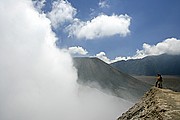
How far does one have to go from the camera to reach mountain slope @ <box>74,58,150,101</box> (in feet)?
507

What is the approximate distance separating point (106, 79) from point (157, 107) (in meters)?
158

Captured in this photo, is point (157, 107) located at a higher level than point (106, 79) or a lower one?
lower

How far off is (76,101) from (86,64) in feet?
171

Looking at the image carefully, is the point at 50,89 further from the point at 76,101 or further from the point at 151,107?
the point at 151,107

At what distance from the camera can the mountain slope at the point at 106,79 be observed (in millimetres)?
154500

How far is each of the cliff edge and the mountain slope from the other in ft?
439

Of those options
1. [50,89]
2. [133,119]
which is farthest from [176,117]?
[50,89]

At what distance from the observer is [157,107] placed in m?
12.2

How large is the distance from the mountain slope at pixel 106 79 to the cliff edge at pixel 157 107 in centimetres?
13383

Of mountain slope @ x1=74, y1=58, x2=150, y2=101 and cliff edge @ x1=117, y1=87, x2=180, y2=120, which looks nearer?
cliff edge @ x1=117, y1=87, x2=180, y2=120

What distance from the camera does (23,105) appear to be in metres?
104

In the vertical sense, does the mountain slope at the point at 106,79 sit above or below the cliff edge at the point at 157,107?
above

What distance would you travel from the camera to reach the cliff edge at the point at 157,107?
37.8 feet

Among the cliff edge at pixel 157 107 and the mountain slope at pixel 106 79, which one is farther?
the mountain slope at pixel 106 79
